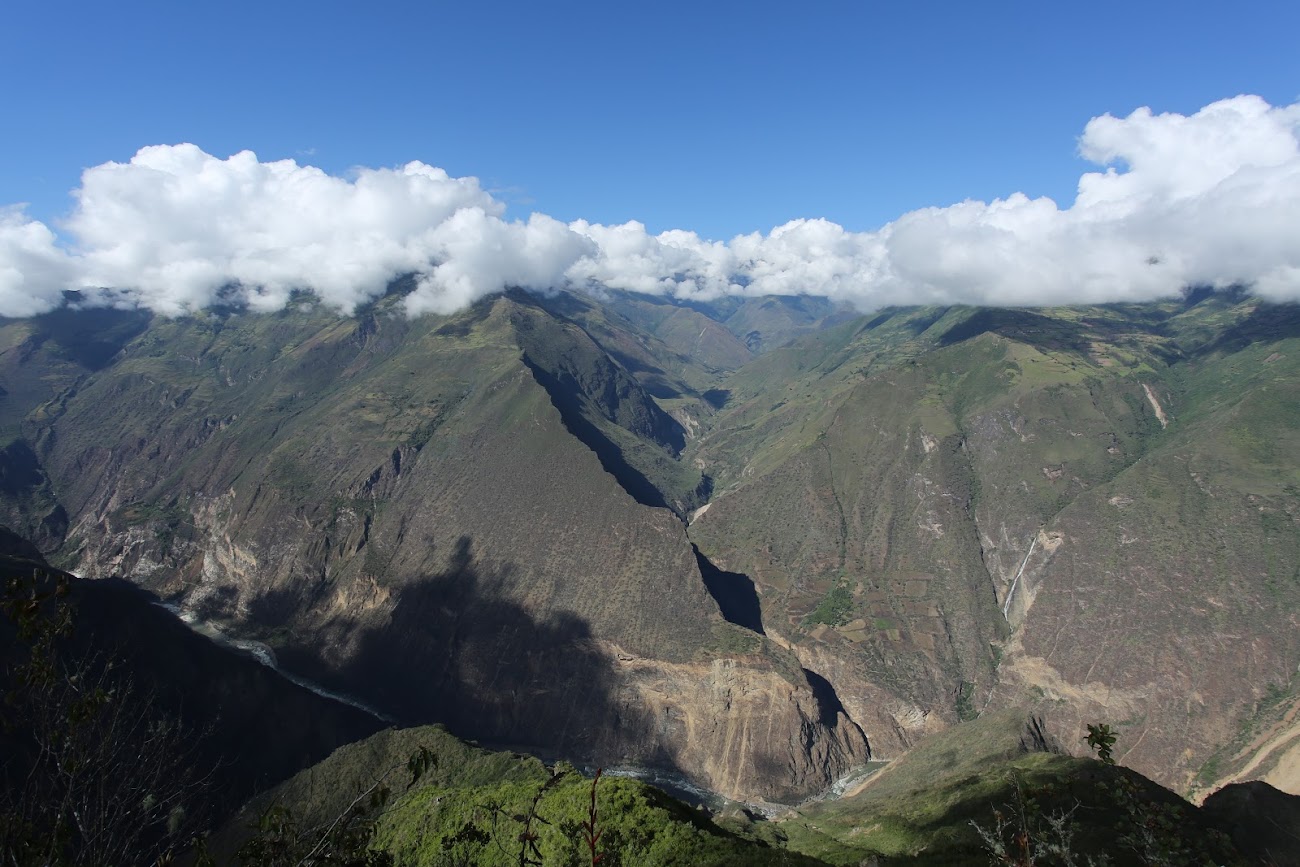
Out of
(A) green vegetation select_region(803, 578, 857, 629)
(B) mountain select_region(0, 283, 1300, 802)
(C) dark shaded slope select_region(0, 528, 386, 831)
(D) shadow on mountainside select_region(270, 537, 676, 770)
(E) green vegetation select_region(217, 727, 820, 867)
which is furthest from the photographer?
(A) green vegetation select_region(803, 578, 857, 629)

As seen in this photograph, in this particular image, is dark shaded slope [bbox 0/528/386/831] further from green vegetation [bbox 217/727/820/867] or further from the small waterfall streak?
the small waterfall streak

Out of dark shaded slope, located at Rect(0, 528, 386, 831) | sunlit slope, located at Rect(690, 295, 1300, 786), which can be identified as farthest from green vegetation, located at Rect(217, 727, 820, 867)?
sunlit slope, located at Rect(690, 295, 1300, 786)

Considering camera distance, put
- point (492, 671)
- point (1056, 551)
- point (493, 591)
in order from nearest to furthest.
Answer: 1. point (492, 671)
2. point (1056, 551)
3. point (493, 591)

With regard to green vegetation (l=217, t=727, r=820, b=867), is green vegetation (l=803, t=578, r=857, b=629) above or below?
below

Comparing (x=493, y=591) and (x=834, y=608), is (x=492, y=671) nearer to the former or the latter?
(x=493, y=591)

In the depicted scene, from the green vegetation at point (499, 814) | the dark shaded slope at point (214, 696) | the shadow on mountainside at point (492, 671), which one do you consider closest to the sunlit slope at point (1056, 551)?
the shadow on mountainside at point (492, 671)

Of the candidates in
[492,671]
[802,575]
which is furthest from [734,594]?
[492,671]

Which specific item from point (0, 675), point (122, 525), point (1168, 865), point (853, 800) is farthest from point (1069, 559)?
→ point (122, 525)

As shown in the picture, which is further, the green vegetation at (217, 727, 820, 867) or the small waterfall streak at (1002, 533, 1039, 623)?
the small waterfall streak at (1002, 533, 1039, 623)
